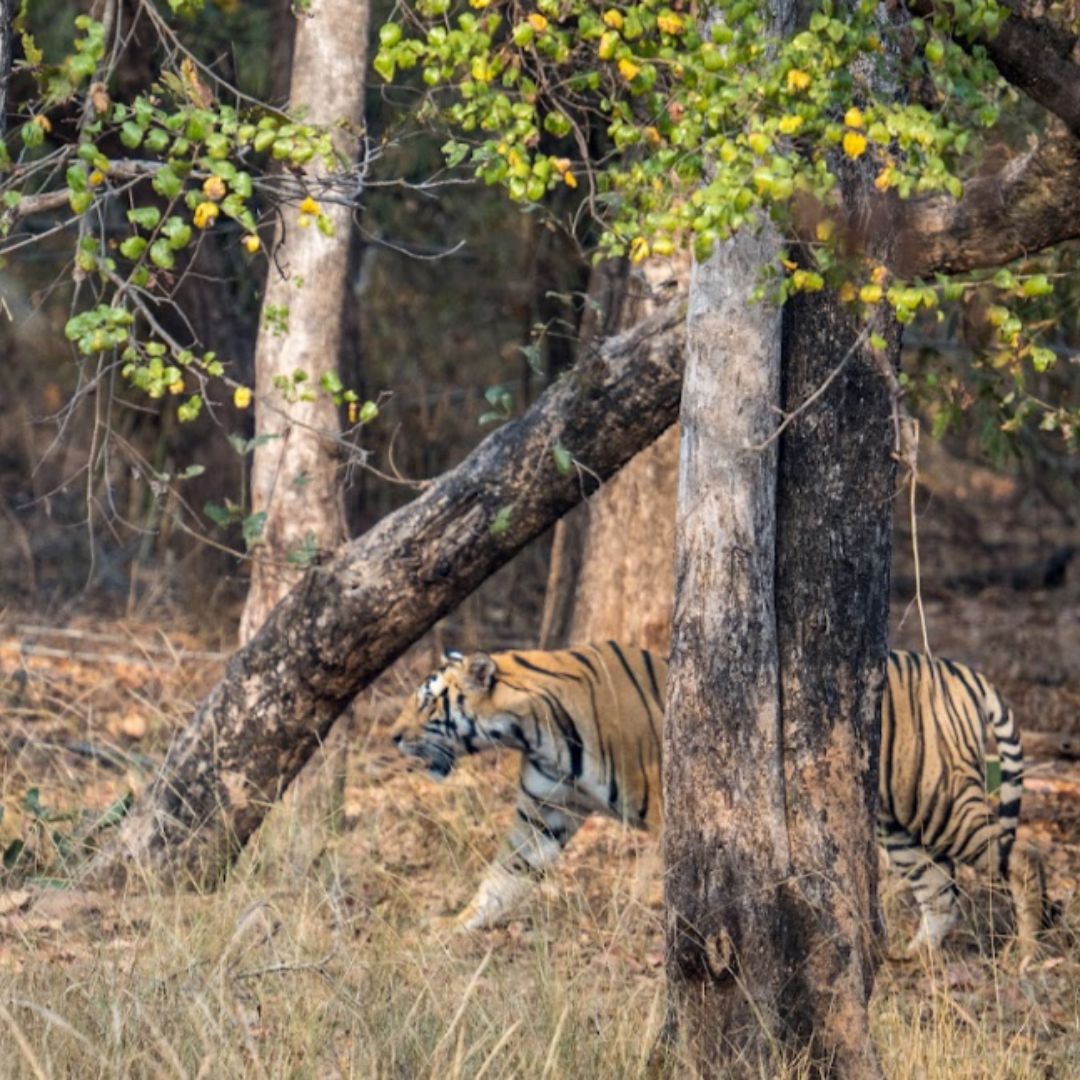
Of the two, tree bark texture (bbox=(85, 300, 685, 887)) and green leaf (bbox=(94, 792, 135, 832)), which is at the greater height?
tree bark texture (bbox=(85, 300, 685, 887))

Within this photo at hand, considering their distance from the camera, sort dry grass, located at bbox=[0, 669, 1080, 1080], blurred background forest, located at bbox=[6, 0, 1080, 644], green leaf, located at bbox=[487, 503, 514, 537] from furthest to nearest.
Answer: blurred background forest, located at bbox=[6, 0, 1080, 644], green leaf, located at bbox=[487, 503, 514, 537], dry grass, located at bbox=[0, 669, 1080, 1080]

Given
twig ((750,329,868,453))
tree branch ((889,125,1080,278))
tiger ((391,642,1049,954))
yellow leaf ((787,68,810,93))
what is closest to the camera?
yellow leaf ((787,68,810,93))

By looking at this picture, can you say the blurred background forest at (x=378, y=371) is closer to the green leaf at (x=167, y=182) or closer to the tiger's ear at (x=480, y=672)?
the tiger's ear at (x=480, y=672)

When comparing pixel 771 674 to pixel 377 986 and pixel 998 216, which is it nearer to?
pixel 998 216

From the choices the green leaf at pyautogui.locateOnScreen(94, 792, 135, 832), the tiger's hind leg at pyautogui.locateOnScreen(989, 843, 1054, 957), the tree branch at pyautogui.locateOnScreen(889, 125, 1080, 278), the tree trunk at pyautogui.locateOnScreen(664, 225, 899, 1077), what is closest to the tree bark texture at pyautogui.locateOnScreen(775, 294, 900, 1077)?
the tree trunk at pyautogui.locateOnScreen(664, 225, 899, 1077)

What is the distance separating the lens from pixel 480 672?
22.2 feet

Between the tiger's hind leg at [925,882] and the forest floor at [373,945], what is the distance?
0.29ft

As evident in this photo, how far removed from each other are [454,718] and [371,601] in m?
1.01

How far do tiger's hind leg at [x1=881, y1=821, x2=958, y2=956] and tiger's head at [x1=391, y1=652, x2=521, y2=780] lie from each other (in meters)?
1.45

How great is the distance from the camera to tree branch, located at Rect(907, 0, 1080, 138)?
138 inches

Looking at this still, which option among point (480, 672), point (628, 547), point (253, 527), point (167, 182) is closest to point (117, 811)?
point (253, 527)

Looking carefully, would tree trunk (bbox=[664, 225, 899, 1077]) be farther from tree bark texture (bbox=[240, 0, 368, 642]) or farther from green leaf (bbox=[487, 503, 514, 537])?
tree bark texture (bbox=[240, 0, 368, 642])

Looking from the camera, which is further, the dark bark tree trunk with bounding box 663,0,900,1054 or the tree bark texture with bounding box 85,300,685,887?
the tree bark texture with bounding box 85,300,685,887

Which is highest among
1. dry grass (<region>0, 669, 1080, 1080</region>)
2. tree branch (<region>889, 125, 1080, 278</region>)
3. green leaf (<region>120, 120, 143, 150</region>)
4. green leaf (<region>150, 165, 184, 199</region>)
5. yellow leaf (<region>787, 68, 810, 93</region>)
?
tree branch (<region>889, 125, 1080, 278</region>)
